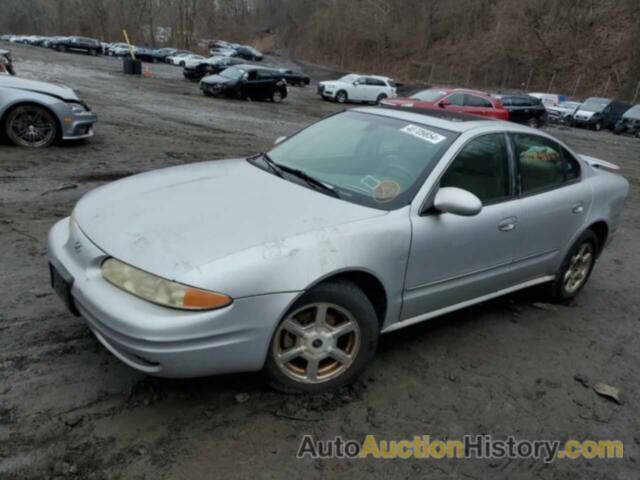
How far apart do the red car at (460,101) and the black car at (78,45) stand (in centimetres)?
4194

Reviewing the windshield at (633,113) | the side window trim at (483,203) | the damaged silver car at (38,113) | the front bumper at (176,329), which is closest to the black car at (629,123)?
the windshield at (633,113)

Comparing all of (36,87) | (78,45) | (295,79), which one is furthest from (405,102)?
(78,45)

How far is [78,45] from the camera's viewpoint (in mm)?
49938

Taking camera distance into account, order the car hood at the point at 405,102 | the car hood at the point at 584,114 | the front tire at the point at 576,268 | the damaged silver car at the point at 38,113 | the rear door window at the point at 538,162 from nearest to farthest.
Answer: the rear door window at the point at 538,162 → the front tire at the point at 576,268 → the damaged silver car at the point at 38,113 → the car hood at the point at 405,102 → the car hood at the point at 584,114

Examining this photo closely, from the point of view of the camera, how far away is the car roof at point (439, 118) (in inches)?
148

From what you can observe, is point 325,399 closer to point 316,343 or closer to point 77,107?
point 316,343

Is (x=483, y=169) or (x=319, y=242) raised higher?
(x=483, y=169)

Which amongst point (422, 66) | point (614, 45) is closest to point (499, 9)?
point (422, 66)

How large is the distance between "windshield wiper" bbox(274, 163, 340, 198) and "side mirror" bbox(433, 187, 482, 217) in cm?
62

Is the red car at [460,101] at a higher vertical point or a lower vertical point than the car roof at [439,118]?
lower

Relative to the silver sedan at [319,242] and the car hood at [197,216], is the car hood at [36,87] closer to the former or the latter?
the silver sedan at [319,242]

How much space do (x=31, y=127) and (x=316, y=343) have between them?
7398 mm

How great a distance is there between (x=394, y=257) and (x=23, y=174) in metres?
6.00

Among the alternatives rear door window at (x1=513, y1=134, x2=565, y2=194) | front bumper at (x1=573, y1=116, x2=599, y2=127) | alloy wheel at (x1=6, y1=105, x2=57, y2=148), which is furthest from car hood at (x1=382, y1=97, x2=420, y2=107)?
rear door window at (x1=513, y1=134, x2=565, y2=194)
